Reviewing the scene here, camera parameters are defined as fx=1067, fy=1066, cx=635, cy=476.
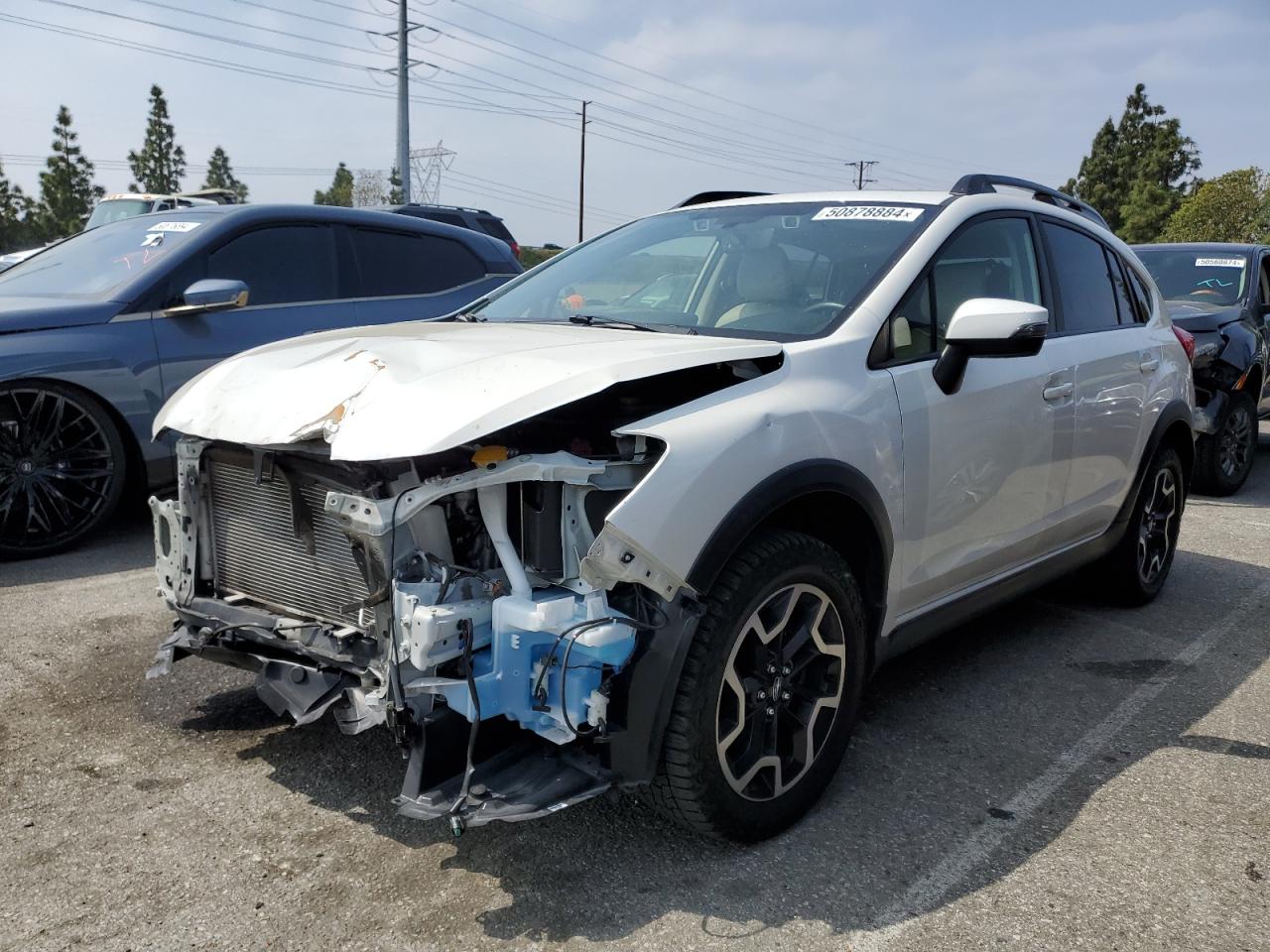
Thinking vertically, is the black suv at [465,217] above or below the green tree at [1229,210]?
below

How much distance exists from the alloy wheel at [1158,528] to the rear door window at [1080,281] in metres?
0.90

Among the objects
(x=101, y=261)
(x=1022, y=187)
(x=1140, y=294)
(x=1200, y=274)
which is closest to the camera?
(x=1022, y=187)

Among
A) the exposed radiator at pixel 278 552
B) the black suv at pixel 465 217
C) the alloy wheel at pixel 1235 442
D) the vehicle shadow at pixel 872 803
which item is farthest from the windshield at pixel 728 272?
the black suv at pixel 465 217

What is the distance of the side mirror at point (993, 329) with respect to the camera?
3.11m

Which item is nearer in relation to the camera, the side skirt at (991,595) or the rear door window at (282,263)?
the side skirt at (991,595)

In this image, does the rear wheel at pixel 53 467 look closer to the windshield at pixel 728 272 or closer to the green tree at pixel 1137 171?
the windshield at pixel 728 272

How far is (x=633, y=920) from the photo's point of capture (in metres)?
2.48

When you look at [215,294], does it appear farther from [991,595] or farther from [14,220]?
[14,220]

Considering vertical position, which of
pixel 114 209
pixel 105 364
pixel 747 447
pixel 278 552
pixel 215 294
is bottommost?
pixel 278 552

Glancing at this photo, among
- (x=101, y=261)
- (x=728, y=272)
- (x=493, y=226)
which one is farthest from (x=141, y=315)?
(x=493, y=226)

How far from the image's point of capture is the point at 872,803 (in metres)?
3.09

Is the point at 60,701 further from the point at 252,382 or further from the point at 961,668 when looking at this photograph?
the point at 961,668

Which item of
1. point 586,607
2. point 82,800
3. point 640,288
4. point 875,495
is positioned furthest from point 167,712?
point 875,495

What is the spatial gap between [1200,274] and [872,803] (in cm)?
816
